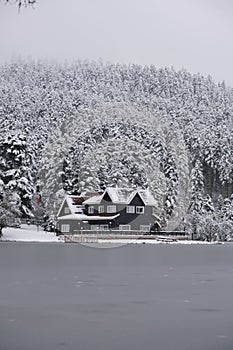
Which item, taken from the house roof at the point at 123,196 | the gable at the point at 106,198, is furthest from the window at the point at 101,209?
the house roof at the point at 123,196

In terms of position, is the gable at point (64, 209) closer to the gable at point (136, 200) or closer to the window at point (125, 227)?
the window at point (125, 227)

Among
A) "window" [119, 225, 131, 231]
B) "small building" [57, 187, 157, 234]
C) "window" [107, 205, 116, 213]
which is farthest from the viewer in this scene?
"window" [107, 205, 116, 213]

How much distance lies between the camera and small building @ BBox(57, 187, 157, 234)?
63062mm

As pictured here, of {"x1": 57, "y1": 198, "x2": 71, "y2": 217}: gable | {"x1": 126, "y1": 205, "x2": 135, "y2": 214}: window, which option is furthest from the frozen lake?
{"x1": 126, "y1": 205, "x2": 135, "y2": 214}: window

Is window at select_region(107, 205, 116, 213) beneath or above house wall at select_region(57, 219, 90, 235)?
above

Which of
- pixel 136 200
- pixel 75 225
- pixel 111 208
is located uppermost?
pixel 136 200

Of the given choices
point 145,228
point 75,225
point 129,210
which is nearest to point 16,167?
point 75,225

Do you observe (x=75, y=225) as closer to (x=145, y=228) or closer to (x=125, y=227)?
(x=125, y=227)

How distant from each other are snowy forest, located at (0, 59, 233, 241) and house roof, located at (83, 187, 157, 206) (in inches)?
71.0

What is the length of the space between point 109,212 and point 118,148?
11.3 metres

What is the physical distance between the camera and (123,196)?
216 feet

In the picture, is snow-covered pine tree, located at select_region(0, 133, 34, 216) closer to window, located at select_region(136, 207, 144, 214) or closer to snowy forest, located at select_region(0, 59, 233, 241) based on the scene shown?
snowy forest, located at select_region(0, 59, 233, 241)

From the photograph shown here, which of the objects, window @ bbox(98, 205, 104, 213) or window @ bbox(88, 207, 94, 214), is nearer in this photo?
window @ bbox(98, 205, 104, 213)

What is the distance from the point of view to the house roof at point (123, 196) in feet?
210
